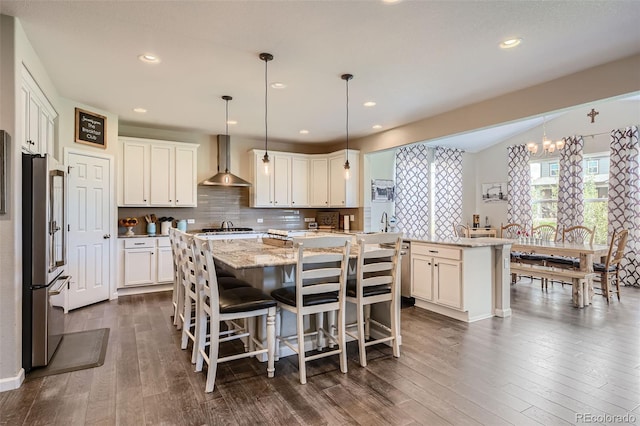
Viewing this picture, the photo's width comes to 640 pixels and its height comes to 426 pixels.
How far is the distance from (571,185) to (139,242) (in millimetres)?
7618

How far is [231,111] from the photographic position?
4.84 meters

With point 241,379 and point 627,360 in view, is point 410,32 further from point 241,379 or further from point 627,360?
→ point 627,360

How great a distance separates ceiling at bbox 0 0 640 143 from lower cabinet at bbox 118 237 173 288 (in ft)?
6.43

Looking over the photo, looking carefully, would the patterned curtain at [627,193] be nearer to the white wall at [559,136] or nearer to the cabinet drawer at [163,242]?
the white wall at [559,136]

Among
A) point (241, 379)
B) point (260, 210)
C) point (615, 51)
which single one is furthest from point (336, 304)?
point (260, 210)

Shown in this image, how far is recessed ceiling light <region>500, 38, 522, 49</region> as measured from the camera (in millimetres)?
2786

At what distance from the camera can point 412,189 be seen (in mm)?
7426

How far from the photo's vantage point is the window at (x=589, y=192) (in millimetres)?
6602

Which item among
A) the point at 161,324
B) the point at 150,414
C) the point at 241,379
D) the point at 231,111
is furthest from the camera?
the point at 231,111

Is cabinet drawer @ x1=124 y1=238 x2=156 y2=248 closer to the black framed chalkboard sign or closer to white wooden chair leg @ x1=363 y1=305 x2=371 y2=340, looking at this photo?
the black framed chalkboard sign

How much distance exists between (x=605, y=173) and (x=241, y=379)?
7.30m

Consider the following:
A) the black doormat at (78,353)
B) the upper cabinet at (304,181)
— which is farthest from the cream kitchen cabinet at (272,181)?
the black doormat at (78,353)

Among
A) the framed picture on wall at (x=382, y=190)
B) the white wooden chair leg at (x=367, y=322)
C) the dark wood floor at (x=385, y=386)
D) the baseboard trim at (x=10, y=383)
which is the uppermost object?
the framed picture on wall at (x=382, y=190)

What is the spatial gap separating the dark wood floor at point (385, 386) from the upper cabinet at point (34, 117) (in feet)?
6.17
